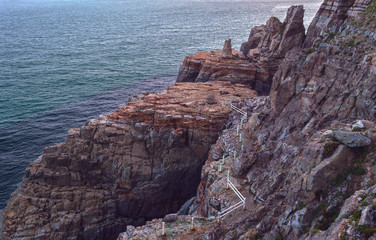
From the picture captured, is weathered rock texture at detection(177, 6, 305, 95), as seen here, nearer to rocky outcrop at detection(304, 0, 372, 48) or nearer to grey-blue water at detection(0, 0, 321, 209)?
rocky outcrop at detection(304, 0, 372, 48)

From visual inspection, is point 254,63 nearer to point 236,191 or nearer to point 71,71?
point 236,191

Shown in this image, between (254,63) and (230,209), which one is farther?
(254,63)

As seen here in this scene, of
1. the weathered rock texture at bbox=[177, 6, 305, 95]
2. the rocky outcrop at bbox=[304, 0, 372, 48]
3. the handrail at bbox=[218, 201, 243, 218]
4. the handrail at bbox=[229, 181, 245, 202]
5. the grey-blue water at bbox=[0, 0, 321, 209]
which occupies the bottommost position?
the grey-blue water at bbox=[0, 0, 321, 209]

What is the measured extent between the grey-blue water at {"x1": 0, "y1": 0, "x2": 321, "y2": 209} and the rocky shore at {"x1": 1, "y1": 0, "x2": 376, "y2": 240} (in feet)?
37.7

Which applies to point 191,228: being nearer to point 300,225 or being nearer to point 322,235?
point 300,225

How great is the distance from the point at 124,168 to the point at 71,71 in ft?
164

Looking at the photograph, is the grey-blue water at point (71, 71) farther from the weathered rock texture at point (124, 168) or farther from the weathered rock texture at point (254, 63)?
the weathered rock texture at point (254, 63)

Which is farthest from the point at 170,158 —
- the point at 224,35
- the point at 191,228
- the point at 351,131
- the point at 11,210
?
the point at 224,35

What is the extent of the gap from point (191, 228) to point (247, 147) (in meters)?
8.56

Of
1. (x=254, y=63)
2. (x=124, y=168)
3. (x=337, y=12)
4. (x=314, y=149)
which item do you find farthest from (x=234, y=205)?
(x=254, y=63)

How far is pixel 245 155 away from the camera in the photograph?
24281mm

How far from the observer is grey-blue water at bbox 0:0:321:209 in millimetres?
49344

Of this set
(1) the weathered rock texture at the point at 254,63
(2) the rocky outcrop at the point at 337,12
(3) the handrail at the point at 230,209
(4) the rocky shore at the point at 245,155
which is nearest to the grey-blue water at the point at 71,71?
(4) the rocky shore at the point at 245,155

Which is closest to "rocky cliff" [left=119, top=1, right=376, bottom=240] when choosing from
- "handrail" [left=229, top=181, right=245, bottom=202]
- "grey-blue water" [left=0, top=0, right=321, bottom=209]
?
"handrail" [left=229, top=181, right=245, bottom=202]
